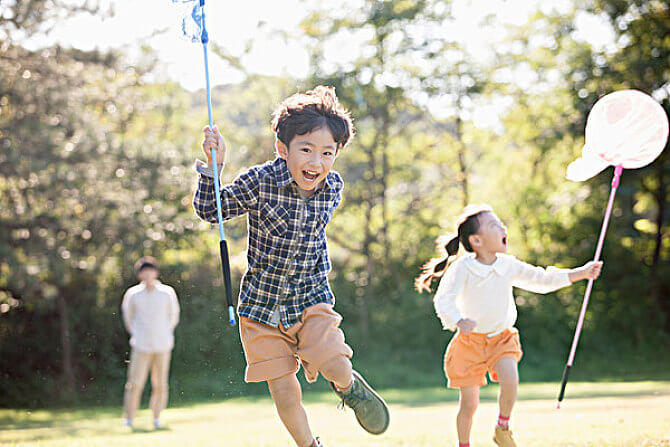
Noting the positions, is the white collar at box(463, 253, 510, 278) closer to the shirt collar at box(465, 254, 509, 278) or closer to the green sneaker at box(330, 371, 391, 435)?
the shirt collar at box(465, 254, 509, 278)

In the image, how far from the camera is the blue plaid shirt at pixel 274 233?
13.6ft

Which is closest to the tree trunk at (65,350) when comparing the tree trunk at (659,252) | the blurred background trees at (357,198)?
the blurred background trees at (357,198)

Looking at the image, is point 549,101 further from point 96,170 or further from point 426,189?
point 96,170

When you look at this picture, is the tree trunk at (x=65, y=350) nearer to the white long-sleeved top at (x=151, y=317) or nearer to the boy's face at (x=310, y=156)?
the white long-sleeved top at (x=151, y=317)

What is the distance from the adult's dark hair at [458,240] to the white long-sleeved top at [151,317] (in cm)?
468

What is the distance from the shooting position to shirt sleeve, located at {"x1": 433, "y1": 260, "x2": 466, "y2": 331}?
15.5ft

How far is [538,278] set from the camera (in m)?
4.89

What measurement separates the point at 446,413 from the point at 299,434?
5.63 metres

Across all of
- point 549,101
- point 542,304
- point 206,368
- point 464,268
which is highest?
point 549,101

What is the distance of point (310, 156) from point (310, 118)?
0.69 feet

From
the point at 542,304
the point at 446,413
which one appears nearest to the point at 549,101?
the point at 542,304

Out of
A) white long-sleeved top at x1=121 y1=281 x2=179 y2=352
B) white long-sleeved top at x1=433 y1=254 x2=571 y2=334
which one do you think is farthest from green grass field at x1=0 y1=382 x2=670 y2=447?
white long-sleeved top at x1=433 y1=254 x2=571 y2=334

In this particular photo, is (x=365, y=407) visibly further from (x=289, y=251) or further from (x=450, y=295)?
(x=289, y=251)

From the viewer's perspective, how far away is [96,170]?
14055mm
